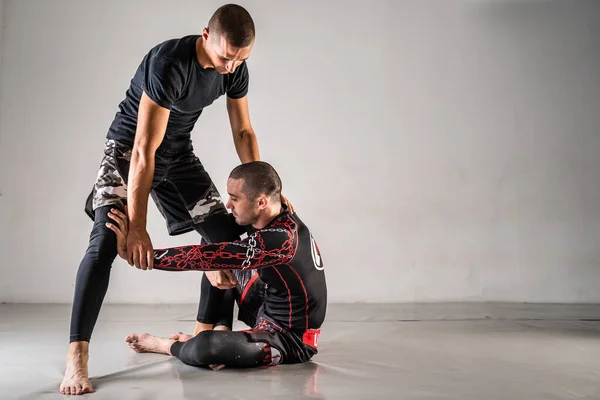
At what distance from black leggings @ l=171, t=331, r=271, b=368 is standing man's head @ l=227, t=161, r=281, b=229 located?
0.43 metres

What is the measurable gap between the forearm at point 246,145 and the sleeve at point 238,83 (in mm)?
159

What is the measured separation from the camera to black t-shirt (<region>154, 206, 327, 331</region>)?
2145mm

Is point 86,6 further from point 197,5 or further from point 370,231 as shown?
point 370,231

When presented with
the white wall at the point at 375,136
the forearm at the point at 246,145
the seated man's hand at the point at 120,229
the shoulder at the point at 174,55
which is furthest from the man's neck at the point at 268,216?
the white wall at the point at 375,136

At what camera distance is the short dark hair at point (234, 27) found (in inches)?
82.0

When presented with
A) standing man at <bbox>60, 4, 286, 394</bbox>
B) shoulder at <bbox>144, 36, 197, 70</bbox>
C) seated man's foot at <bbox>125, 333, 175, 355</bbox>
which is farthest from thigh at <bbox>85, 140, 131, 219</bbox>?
seated man's foot at <bbox>125, 333, 175, 355</bbox>

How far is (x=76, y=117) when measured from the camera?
474 cm

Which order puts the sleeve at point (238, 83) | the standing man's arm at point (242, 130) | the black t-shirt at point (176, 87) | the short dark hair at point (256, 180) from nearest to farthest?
the black t-shirt at point (176, 87) < the short dark hair at point (256, 180) < the sleeve at point (238, 83) < the standing man's arm at point (242, 130)

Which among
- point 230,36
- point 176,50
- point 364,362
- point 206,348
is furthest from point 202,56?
point 364,362

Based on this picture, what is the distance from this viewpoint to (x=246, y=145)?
8.79 feet

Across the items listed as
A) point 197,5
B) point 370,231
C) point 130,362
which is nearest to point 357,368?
point 130,362

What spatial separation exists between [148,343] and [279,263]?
2.48ft

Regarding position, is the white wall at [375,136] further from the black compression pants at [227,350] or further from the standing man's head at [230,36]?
the standing man's head at [230,36]

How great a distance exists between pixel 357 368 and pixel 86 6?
3596mm
